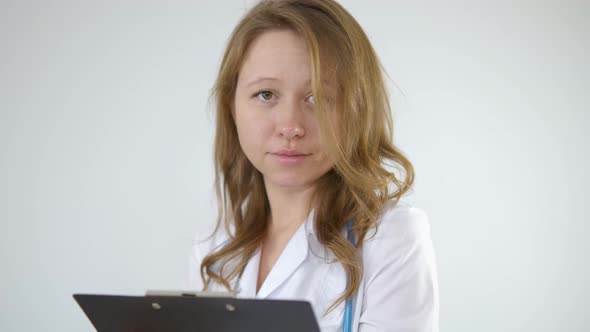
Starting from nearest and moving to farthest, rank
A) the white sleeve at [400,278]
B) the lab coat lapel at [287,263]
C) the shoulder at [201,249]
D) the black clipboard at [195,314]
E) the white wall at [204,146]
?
the black clipboard at [195,314] < the white sleeve at [400,278] < the lab coat lapel at [287,263] < the shoulder at [201,249] < the white wall at [204,146]

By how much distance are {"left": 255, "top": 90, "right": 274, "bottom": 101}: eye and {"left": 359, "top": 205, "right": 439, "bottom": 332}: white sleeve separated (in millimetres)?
312

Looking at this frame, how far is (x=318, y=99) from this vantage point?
47.0 inches

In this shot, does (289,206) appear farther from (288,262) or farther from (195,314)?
(195,314)

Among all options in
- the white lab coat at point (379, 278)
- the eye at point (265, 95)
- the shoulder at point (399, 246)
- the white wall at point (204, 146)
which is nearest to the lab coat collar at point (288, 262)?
the white lab coat at point (379, 278)

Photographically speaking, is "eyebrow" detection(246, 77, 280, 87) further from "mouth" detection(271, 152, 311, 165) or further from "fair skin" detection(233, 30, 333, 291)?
"mouth" detection(271, 152, 311, 165)

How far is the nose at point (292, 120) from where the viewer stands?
123 cm

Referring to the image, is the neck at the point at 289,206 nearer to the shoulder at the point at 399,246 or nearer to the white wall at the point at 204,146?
the shoulder at the point at 399,246

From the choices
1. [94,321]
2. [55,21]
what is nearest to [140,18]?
[55,21]

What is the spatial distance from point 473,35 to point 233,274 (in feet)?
5.05

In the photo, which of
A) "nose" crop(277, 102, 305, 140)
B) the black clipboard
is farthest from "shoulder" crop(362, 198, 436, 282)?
the black clipboard

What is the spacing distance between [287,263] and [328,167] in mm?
205

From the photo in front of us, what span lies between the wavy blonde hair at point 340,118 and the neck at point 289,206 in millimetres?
Result: 28

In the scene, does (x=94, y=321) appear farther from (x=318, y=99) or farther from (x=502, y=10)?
(x=502, y=10)

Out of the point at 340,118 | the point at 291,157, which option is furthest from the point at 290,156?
the point at 340,118
